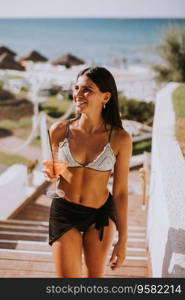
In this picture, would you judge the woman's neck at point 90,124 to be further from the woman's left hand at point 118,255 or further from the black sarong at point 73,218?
the woman's left hand at point 118,255

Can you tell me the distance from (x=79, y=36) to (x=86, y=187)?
3526 centimetres

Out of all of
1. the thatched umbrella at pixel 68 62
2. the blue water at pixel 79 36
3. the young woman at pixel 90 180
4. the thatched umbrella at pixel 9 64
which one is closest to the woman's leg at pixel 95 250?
the young woman at pixel 90 180

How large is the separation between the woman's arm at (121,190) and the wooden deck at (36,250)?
52cm

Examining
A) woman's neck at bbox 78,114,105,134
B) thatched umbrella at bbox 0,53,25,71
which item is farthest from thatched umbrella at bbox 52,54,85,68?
woman's neck at bbox 78,114,105,134

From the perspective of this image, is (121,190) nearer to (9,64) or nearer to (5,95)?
(9,64)

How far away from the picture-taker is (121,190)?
153 centimetres

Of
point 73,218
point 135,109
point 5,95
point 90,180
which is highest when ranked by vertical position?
point 90,180

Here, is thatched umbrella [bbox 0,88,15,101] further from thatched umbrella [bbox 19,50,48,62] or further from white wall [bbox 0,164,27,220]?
white wall [bbox 0,164,27,220]

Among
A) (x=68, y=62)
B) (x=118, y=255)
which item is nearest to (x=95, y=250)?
(x=118, y=255)

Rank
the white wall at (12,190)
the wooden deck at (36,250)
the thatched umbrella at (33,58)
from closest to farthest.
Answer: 1. the wooden deck at (36,250)
2. the white wall at (12,190)
3. the thatched umbrella at (33,58)

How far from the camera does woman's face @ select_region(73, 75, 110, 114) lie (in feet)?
4.60

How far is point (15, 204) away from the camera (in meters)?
3.50

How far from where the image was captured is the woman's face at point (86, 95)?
1.40 m

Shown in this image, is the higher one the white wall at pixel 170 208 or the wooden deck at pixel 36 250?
the white wall at pixel 170 208
